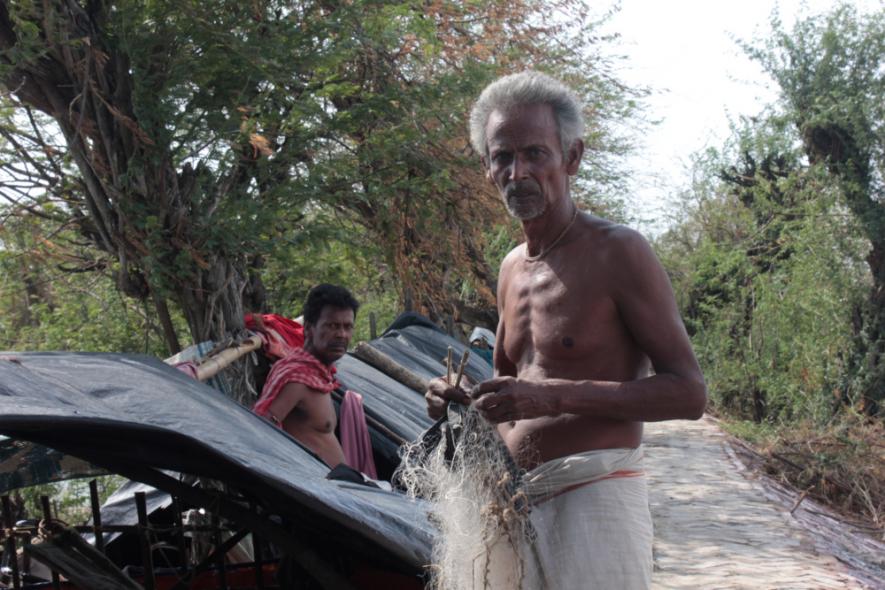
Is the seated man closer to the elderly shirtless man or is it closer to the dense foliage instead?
the elderly shirtless man

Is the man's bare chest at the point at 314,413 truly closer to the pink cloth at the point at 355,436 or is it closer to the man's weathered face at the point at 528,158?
the pink cloth at the point at 355,436

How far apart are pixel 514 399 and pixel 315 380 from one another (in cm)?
287

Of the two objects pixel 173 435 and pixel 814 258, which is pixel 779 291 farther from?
pixel 173 435

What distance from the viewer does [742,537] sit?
693 cm

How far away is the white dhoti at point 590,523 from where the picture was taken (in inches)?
87.0

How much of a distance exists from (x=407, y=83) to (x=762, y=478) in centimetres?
531

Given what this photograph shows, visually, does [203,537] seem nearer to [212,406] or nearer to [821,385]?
[212,406]

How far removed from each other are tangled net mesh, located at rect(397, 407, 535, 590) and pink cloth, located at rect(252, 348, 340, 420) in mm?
2462

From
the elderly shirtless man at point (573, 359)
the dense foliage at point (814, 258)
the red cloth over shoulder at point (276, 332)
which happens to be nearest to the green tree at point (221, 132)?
the red cloth over shoulder at point (276, 332)

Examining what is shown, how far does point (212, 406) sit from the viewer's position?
9.62ft

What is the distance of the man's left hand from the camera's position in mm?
2174

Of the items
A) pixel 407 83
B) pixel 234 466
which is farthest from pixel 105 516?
pixel 407 83

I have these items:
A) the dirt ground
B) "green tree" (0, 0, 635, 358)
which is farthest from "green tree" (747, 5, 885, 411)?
"green tree" (0, 0, 635, 358)

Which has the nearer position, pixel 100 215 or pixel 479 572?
pixel 479 572
